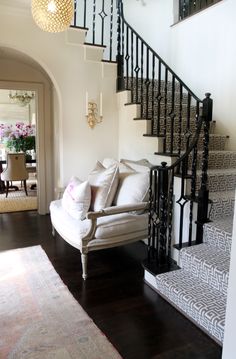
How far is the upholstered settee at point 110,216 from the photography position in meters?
2.66

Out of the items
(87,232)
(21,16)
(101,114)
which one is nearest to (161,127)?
(101,114)

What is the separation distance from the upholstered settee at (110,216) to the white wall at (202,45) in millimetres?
1456

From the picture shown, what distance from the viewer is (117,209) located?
8.98 feet

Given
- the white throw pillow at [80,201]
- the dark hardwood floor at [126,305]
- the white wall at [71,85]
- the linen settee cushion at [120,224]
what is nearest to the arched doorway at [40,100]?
the white wall at [71,85]

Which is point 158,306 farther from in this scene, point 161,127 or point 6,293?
point 161,127

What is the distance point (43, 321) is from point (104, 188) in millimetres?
1383

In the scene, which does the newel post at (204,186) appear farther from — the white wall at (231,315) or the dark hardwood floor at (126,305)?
the white wall at (231,315)

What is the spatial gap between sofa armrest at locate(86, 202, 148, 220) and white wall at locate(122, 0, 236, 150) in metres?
1.63

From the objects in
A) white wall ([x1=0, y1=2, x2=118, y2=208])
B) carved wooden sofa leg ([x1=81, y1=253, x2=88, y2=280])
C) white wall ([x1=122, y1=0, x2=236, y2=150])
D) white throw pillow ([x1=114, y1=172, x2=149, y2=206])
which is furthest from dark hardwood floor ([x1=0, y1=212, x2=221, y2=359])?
white wall ([x1=122, y1=0, x2=236, y2=150])

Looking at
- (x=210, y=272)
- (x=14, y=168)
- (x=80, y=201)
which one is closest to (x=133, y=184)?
(x=80, y=201)

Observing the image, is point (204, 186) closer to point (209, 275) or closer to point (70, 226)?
point (209, 275)

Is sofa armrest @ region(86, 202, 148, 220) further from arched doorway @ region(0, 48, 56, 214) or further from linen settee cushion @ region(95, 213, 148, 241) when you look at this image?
arched doorway @ region(0, 48, 56, 214)

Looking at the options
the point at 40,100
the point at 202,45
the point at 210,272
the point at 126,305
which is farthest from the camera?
the point at 40,100

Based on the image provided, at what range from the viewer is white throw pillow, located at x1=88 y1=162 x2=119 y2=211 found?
2974 mm
